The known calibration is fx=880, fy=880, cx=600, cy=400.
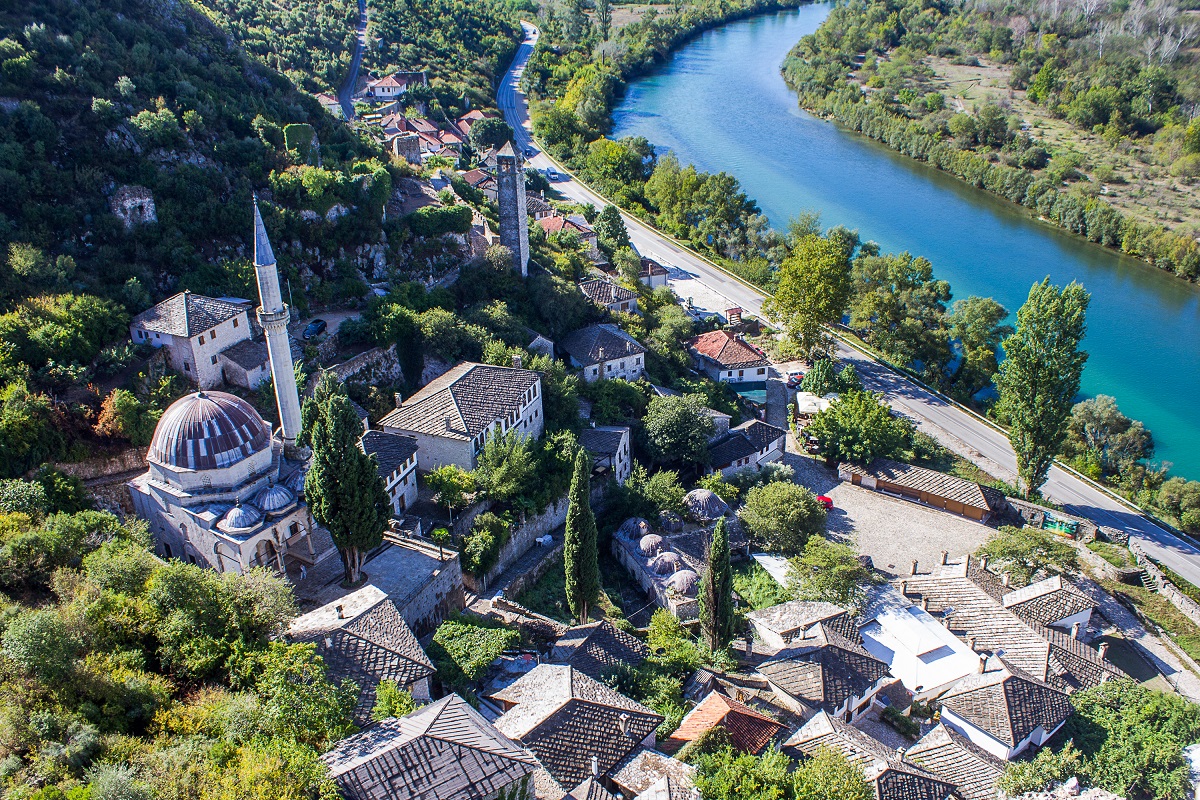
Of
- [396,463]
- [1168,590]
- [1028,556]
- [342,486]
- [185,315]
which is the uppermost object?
[185,315]

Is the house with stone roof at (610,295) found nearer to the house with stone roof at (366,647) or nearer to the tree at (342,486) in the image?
the tree at (342,486)

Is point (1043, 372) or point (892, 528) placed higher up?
point (1043, 372)

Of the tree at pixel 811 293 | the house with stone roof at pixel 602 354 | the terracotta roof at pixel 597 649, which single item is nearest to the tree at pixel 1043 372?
the tree at pixel 811 293

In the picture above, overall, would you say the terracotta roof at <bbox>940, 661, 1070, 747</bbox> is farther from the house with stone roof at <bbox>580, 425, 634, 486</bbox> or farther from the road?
the road

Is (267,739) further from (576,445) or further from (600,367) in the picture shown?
(600,367)

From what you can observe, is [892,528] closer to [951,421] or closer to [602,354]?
[951,421]

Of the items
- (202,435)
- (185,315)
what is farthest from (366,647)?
(185,315)

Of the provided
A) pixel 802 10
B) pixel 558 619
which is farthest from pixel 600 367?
pixel 802 10

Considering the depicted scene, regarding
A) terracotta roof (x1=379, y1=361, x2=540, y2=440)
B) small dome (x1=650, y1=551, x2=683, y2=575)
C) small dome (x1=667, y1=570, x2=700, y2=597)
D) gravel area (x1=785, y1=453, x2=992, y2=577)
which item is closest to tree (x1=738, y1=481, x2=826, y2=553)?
gravel area (x1=785, y1=453, x2=992, y2=577)
